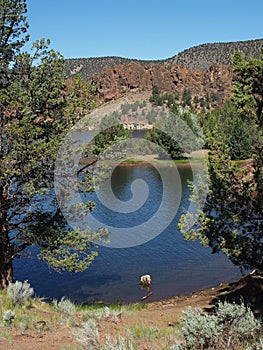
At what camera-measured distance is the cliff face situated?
154250mm

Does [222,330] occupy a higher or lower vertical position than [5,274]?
lower

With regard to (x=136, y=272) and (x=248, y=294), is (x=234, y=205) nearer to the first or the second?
(x=248, y=294)

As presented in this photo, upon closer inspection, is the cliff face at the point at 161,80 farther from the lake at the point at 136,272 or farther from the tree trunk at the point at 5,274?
the tree trunk at the point at 5,274

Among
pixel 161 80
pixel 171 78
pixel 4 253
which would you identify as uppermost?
pixel 161 80

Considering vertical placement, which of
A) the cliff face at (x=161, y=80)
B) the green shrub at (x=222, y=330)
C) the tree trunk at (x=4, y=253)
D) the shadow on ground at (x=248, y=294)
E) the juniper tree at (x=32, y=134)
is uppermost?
the cliff face at (x=161, y=80)

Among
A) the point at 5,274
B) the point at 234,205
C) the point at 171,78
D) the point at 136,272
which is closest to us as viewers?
the point at 234,205

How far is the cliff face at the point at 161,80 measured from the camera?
6073 inches

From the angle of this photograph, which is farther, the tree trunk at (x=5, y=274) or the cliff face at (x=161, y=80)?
the cliff face at (x=161, y=80)

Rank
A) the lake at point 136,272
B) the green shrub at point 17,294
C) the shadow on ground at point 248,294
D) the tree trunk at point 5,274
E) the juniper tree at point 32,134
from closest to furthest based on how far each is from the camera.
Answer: the green shrub at point 17,294, the juniper tree at point 32,134, the tree trunk at point 5,274, the shadow on ground at point 248,294, the lake at point 136,272

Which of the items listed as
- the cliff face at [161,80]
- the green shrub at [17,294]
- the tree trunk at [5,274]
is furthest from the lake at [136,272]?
the cliff face at [161,80]

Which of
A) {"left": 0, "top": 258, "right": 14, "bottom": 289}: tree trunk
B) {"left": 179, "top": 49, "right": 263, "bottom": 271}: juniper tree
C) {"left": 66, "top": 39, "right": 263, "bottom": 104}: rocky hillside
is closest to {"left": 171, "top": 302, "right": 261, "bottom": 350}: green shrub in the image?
{"left": 179, "top": 49, "right": 263, "bottom": 271}: juniper tree

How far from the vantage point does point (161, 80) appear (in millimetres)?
168125

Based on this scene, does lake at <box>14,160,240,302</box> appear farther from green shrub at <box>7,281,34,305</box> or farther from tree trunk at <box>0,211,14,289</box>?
green shrub at <box>7,281,34,305</box>

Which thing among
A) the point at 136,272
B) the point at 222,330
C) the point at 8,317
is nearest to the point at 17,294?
the point at 8,317
